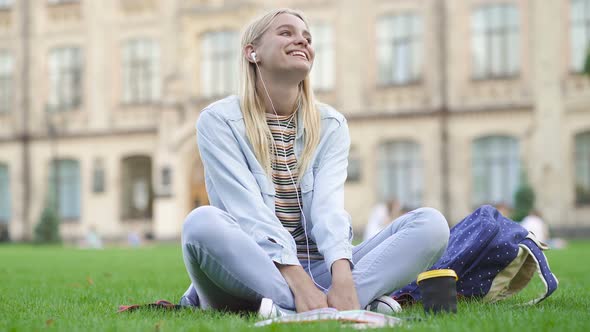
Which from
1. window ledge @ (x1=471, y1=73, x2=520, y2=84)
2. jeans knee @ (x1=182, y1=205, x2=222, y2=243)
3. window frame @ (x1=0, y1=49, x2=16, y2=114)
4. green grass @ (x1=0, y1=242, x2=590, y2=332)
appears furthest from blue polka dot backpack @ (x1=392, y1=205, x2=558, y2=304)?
window frame @ (x1=0, y1=49, x2=16, y2=114)

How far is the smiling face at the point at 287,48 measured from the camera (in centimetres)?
511

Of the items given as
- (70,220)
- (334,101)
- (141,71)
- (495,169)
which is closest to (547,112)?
(495,169)

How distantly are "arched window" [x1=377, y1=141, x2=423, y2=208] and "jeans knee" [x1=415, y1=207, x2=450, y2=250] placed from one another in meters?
22.5

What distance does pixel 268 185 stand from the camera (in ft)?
16.5

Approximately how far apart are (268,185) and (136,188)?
1080 inches

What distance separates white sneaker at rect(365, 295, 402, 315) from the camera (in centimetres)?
483

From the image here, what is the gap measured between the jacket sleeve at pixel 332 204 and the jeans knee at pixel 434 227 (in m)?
0.41

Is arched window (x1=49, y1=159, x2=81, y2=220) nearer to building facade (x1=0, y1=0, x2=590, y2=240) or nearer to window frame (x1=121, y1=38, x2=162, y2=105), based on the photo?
building facade (x1=0, y1=0, x2=590, y2=240)

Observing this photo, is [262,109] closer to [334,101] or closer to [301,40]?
[301,40]

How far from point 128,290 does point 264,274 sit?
10.2ft

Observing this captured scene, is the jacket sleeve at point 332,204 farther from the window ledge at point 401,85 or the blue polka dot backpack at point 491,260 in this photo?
the window ledge at point 401,85

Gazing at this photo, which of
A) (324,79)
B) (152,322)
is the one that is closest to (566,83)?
(324,79)

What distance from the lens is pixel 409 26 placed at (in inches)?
1077

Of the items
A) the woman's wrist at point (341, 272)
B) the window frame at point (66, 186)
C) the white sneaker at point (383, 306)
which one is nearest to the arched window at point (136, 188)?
the window frame at point (66, 186)
